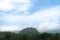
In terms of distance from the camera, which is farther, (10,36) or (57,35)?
(57,35)

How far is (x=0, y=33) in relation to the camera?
38.5 m

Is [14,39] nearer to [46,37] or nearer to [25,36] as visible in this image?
[25,36]

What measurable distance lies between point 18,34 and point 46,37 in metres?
4.95

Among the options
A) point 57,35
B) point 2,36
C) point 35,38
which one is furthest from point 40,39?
point 2,36

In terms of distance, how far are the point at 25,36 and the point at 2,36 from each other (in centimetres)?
381

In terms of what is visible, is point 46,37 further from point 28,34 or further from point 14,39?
point 14,39

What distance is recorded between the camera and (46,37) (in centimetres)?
3834

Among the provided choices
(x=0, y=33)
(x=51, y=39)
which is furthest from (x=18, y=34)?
(x=51, y=39)

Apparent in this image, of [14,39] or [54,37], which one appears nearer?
[14,39]

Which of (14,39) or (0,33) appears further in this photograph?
(0,33)

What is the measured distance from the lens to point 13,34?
3759 centimetres

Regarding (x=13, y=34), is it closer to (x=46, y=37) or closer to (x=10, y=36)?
(x=10, y=36)

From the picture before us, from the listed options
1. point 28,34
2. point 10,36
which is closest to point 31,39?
point 28,34

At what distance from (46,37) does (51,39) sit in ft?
3.09
